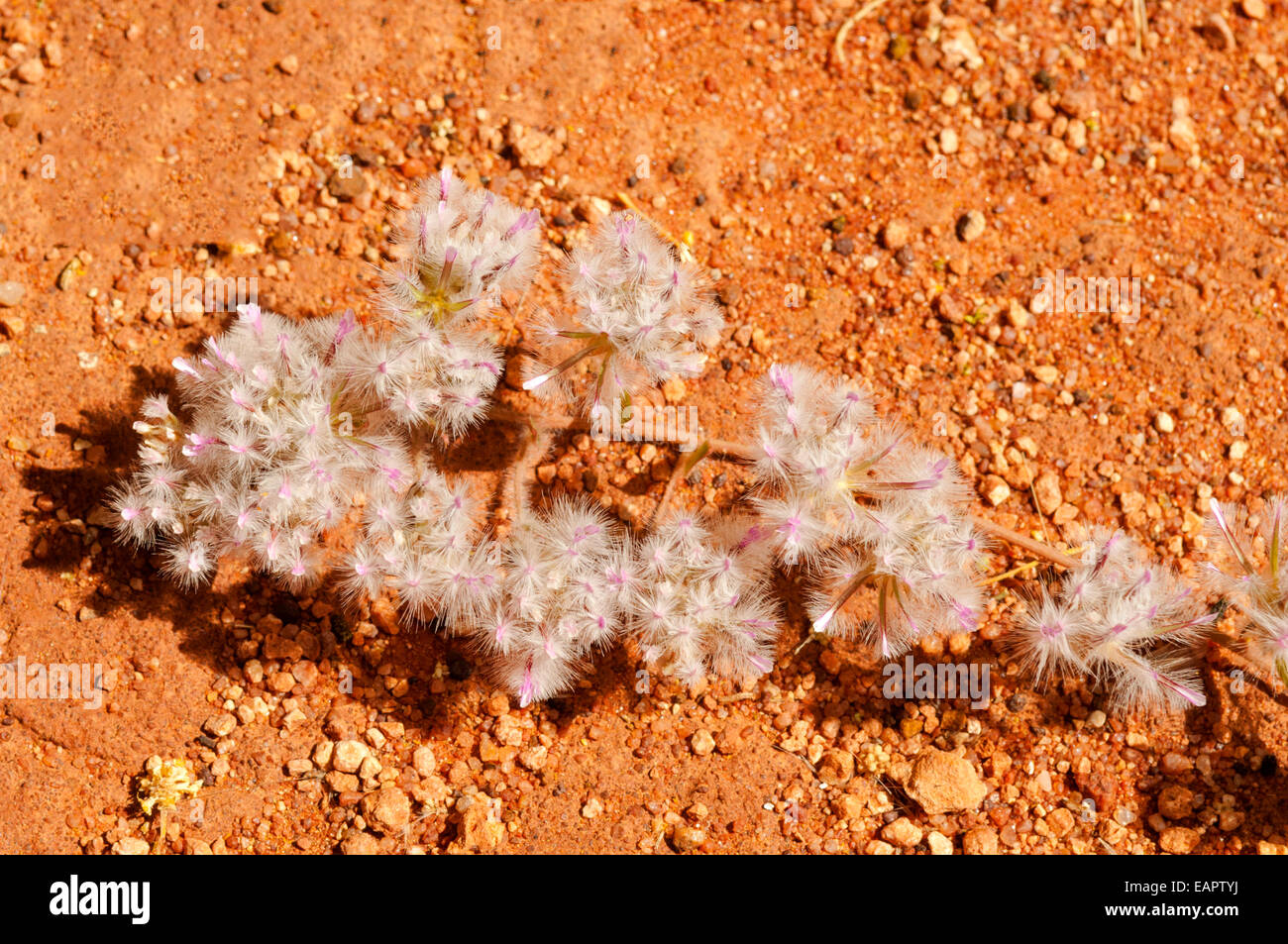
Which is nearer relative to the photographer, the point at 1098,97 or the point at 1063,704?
the point at 1063,704

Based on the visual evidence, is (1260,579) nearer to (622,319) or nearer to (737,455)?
(737,455)

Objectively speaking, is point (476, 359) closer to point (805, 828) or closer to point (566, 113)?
point (566, 113)

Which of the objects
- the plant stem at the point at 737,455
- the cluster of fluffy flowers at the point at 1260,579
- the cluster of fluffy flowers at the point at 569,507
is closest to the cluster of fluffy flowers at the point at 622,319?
the cluster of fluffy flowers at the point at 569,507

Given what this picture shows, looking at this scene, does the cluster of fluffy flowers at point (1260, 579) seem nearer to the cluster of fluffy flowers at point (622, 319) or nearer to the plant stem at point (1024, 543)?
the plant stem at point (1024, 543)

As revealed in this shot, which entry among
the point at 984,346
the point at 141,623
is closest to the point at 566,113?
the point at 984,346

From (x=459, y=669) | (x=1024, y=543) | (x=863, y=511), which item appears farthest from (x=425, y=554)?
(x=1024, y=543)

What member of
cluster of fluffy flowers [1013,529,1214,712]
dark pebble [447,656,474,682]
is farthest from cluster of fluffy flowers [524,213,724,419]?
cluster of fluffy flowers [1013,529,1214,712]
